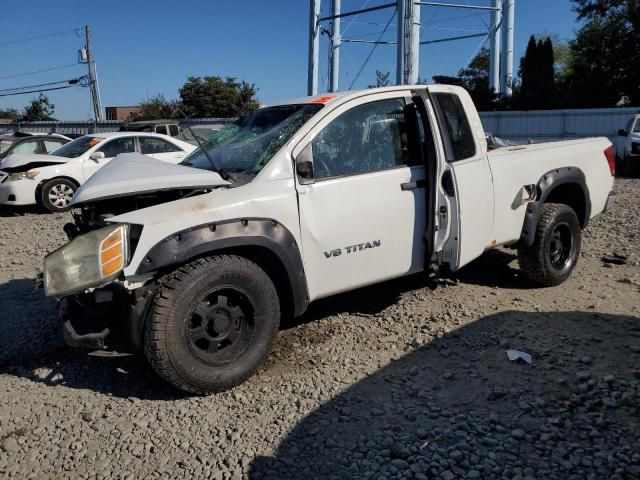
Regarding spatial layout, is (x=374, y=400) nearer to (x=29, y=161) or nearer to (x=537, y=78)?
(x=29, y=161)

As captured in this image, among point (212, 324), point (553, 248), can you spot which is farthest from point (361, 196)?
point (553, 248)

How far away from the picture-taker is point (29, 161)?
1063 centimetres

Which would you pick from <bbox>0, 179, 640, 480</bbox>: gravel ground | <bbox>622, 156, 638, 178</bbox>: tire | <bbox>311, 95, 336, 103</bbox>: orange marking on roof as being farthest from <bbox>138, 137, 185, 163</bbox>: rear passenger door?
<bbox>622, 156, 638, 178</bbox>: tire

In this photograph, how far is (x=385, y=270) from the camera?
164 inches

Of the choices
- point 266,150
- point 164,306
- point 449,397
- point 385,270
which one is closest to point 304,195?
point 266,150

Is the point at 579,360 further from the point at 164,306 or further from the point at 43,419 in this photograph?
the point at 43,419

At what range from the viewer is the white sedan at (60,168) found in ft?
34.2

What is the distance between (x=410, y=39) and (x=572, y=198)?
45.8ft

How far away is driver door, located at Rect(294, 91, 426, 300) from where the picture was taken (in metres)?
3.79

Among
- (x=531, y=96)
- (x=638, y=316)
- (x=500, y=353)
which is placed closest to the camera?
(x=500, y=353)

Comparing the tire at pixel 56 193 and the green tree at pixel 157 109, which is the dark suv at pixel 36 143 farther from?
the green tree at pixel 157 109

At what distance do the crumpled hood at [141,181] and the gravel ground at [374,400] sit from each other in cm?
131

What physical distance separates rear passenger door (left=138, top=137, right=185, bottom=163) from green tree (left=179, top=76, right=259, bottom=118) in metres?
29.4

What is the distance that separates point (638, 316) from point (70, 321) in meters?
4.39
